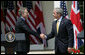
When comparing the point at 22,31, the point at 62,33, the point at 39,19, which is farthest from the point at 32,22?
the point at 62,33

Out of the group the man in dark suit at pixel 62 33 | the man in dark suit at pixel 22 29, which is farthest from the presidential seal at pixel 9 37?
the man in dark suit at pixel 62 33

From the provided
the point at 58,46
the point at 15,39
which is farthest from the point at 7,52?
the point at 58,46

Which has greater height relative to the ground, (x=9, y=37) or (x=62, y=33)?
(x=62, y=33)

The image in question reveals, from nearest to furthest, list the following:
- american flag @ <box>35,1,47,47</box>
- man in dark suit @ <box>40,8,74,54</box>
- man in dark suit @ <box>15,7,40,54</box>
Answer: man in dark suit @ <box>40,8,74,54</box>
man in dark suit @ <box>15,7,40,54</box>
american flag @ <box>35,1,47,47</box>

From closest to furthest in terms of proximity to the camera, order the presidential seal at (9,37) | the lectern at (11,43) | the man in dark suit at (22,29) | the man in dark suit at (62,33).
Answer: the man in dark suit at (62,33) → the man in dark suit at (22,29) → the lectern at (11,43) → the presidential seal at (9,37)

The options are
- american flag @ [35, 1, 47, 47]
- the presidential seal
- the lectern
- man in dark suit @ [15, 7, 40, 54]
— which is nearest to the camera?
man in dark suit @ [15, 7, 40, 54]

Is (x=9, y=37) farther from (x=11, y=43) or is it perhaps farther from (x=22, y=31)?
(x=22, y=31)

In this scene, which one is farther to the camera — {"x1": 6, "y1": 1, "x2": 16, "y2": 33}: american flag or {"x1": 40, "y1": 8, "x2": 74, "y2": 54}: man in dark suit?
{"x1": 6, "y1": 1, "x2": 16, "y2": 33}: american flag

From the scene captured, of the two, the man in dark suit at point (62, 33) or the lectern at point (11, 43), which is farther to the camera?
the lectern at point (11, 43)

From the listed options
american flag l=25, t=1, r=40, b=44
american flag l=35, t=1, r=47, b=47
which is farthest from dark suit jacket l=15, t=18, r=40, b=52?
american flag l=25, t=1, r=40, b=44

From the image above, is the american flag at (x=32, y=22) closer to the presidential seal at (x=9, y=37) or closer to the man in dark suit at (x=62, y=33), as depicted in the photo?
the presidential seal at (x=9, y=37)

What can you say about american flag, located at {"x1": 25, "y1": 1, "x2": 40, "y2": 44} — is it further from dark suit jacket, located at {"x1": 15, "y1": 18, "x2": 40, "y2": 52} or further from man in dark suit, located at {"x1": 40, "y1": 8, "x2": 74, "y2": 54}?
man in dark suit, located at {"x1": 40, "y1": 8, "x2": 74, "y2": 54}

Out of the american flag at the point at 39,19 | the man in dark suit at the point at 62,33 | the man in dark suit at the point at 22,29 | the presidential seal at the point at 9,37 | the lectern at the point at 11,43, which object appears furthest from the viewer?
the american flag at the point at 39,19

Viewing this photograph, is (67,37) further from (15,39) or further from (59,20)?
(15,39)
